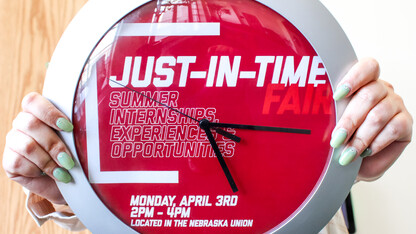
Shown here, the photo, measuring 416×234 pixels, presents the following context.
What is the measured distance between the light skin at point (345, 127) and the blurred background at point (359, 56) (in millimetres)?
297

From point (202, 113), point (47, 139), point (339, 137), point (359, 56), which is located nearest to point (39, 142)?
point (47, 139)

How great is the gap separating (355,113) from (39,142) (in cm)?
55

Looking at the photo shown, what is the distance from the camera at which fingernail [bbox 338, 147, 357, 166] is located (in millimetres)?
704

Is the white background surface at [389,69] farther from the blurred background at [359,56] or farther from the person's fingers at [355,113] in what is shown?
the person's fingers at [355,113]

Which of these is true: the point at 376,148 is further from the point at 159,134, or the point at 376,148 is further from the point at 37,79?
the point at 37,79

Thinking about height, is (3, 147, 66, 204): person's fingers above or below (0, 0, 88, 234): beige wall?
below

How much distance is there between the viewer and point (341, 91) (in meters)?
0.69

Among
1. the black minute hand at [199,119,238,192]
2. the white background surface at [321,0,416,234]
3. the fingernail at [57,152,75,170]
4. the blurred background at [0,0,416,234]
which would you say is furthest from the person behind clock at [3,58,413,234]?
the white background surface at [321,0,416,234]

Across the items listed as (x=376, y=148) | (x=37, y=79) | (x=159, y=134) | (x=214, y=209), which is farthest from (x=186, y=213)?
(x=37, y=79)

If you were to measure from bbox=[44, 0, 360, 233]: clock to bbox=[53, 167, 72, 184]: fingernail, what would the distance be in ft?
0.05

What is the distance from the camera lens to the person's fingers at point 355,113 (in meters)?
0.70

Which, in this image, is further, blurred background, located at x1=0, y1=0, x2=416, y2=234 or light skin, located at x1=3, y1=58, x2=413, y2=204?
blurred background, located at x1=0, y1=0, x2=416, y2=234

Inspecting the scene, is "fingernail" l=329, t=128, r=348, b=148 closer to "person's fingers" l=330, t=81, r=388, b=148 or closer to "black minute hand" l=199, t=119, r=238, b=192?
"person's fingers" l=330, t=81, r=388, b=148

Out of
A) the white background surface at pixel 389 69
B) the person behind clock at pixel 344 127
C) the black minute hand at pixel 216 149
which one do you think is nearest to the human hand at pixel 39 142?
the person behind clock at pixel 344 127
